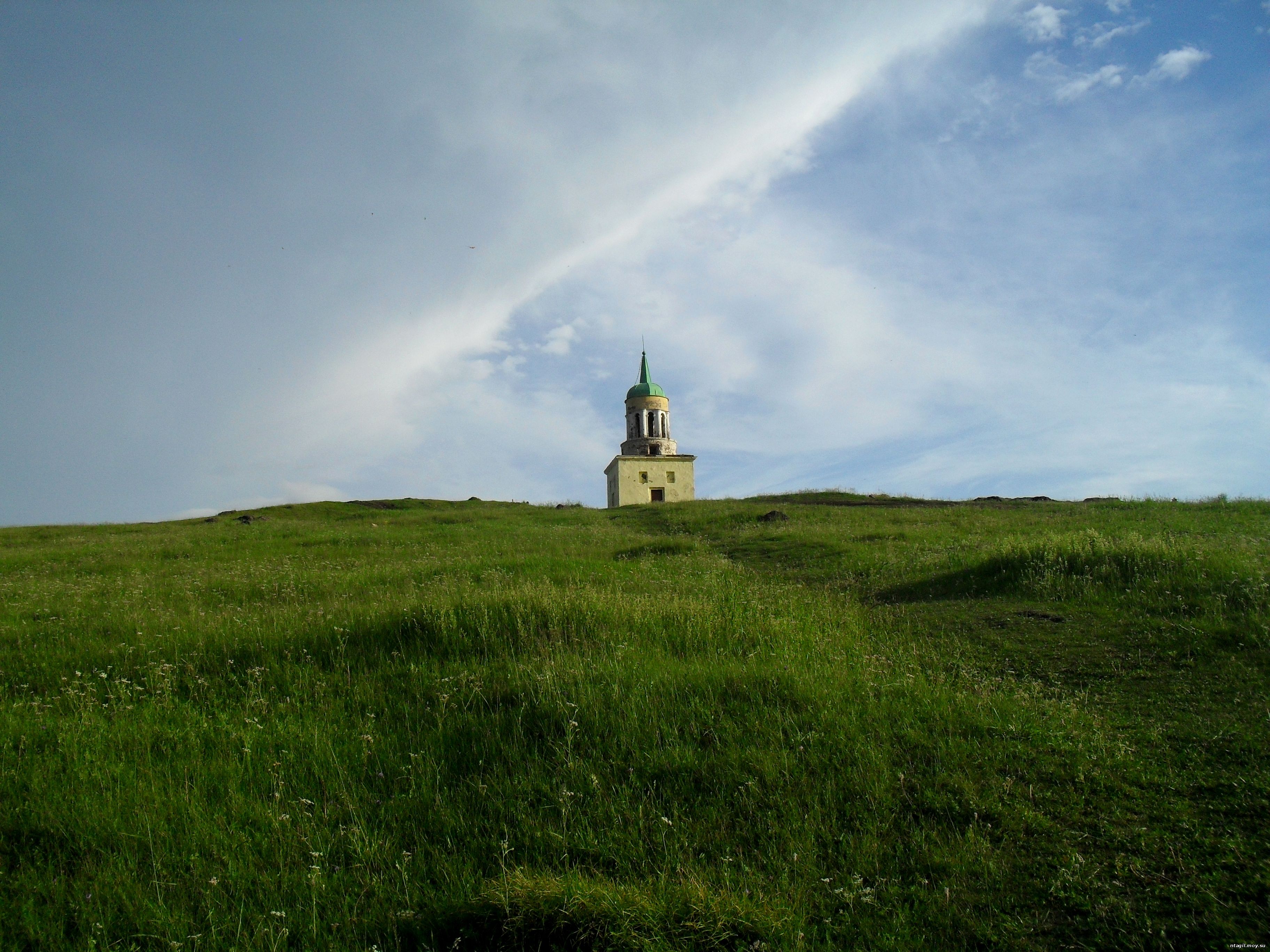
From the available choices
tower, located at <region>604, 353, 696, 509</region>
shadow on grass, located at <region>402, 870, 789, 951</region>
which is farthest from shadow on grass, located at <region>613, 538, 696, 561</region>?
tower, located at <region>604, 353, 696, 509</region>

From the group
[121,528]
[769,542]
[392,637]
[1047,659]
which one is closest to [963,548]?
[769,542]

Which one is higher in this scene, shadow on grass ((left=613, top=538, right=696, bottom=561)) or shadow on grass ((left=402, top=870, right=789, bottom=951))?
shadow on grass ((left=613, top=538, right=696, bottom=561))

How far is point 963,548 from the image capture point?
14.0 meters

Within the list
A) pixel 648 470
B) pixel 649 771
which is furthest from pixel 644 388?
pixel 649 771

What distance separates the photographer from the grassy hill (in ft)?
10.6

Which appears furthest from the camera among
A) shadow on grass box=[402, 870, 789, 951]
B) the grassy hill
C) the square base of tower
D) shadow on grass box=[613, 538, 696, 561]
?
the square base of tower

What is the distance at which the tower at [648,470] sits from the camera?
160 feet

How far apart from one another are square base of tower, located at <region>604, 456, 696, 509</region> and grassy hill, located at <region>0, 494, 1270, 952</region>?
39.4 meters

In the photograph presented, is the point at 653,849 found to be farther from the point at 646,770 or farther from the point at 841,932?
the point at 841,932

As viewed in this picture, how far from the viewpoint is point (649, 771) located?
439cm

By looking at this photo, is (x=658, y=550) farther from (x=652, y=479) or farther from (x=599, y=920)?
(x=652, y=479)

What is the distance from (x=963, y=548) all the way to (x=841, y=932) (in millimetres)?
12288

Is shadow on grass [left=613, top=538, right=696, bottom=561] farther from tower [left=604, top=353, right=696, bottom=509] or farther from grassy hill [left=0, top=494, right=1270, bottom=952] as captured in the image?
tower [left=604, top=353, right=696, bottom=509]

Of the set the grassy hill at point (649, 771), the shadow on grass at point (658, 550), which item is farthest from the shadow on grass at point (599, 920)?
the shadow on grass at point (658, 550)
